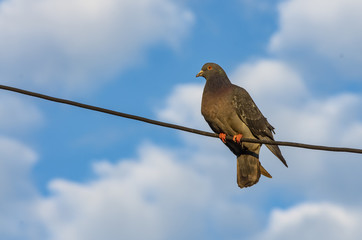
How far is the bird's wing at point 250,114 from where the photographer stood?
9.48 metres

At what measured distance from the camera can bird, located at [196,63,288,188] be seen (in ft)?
30.7

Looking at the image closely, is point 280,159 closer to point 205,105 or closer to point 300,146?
point 205,105

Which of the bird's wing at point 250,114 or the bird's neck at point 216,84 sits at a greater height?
the bird's neck at point 216,84

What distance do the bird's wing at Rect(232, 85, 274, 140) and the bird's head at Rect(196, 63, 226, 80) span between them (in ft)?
1.56

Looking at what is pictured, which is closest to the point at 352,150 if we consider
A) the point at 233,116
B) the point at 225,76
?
the point at 233,116

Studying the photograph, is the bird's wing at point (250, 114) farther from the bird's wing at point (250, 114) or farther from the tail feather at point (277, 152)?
the tail feather at point (277, 152)

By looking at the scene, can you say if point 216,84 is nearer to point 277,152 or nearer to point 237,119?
point 237,119

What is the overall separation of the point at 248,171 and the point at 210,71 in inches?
81.3

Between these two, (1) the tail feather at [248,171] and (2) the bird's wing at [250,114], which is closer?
(2) the bird's wing at [250,114]

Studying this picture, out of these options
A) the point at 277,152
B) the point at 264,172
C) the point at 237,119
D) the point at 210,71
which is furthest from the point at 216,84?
the point at 264,172

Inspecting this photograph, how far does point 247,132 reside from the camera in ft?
31.5

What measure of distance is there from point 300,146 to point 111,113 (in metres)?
2.18

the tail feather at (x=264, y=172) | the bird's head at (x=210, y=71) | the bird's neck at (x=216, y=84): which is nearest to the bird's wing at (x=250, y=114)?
the bird's neck at (x=216, y=84)

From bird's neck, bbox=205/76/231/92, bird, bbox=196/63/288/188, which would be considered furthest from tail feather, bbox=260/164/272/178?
bird's neck, bbox=205/76/231/92
